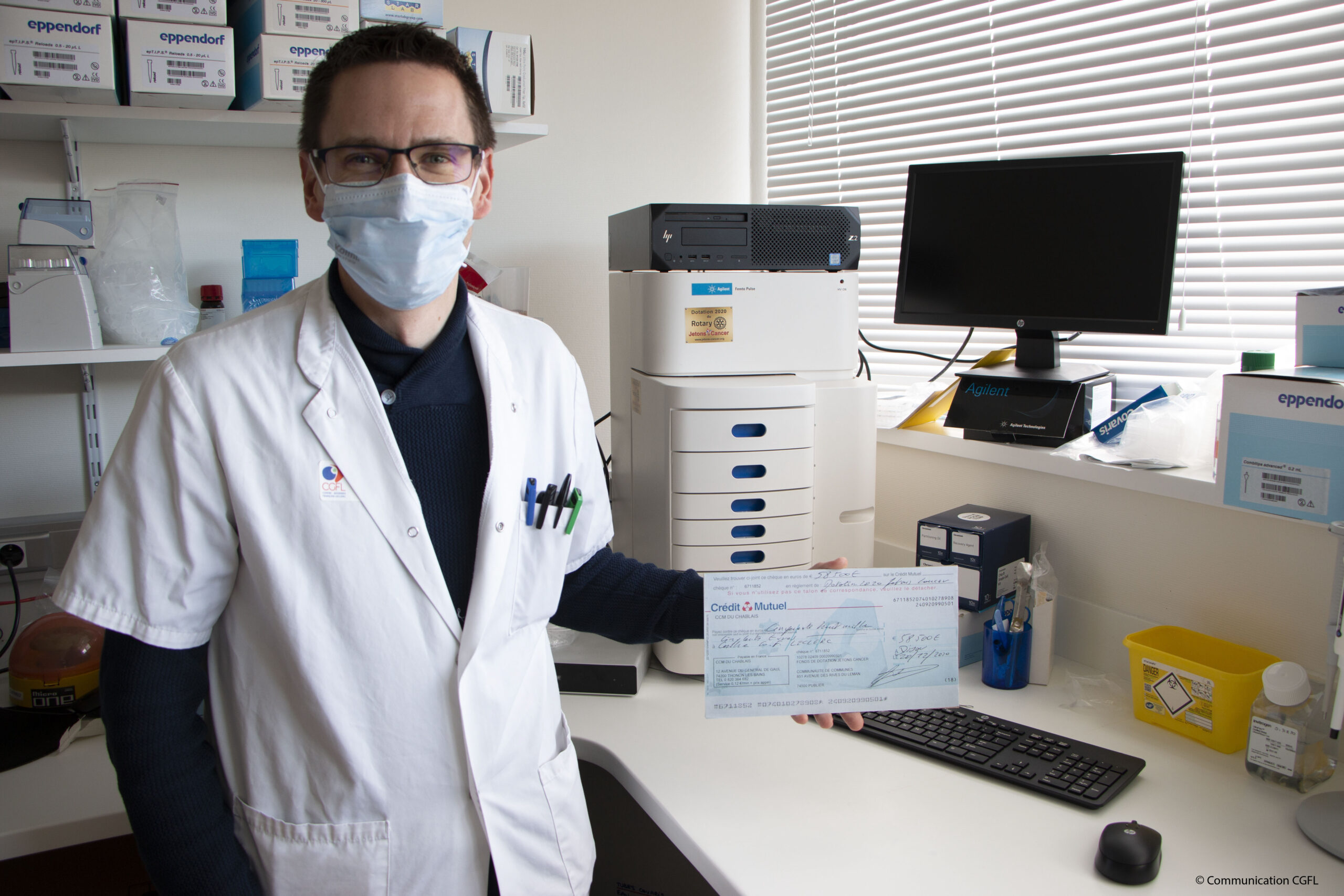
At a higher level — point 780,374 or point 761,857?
point 780,374

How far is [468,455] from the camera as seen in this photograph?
104cm

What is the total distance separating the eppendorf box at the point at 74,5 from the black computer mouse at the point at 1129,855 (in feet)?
5.89

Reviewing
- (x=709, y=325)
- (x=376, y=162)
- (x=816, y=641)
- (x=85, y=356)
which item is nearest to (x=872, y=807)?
(x=816, y=641)

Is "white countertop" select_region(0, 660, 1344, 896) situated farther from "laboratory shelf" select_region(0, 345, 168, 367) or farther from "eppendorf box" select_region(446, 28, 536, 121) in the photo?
"eppendorf box" select_region(446, 28, 536, 121)

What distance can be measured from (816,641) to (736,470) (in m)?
0.43

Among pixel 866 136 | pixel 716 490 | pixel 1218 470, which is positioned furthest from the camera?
pixel 866 136

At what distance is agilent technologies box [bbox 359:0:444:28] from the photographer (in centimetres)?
163

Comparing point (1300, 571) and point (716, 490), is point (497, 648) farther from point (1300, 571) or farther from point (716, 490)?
point (1300, 571)

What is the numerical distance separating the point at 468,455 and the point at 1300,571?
1173 millimetres

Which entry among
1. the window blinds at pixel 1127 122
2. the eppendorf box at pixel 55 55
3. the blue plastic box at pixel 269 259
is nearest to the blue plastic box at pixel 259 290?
the blue plastic box at pixel 269 259

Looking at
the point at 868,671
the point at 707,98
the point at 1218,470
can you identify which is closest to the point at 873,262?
the point at 707,98

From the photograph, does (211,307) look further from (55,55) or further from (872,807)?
(872,807)

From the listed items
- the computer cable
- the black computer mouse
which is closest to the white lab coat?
the black computer mouse

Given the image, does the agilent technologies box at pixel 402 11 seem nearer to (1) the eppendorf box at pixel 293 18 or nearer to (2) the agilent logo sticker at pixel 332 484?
(1) the eppendorf box at pixel 293 18
